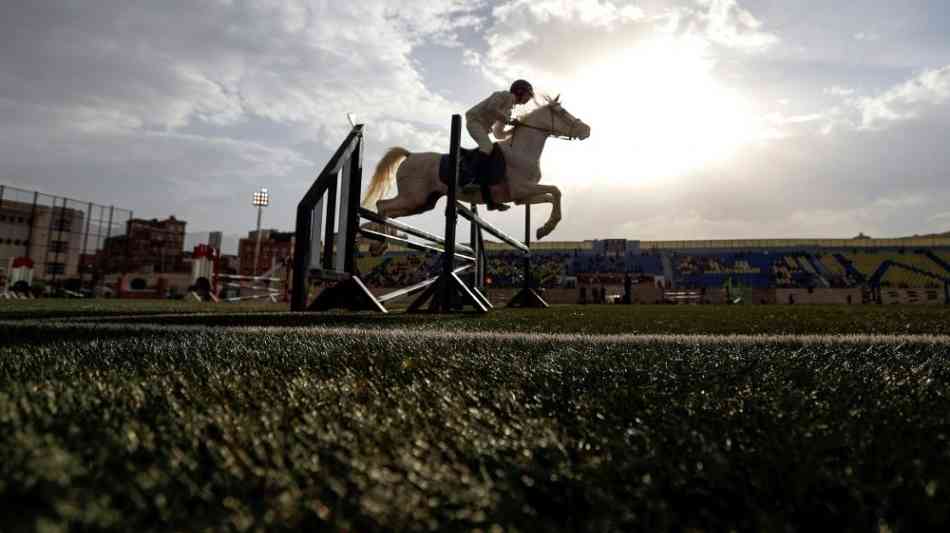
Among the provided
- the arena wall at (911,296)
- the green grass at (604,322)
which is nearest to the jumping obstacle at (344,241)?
the green grass at (604,322)

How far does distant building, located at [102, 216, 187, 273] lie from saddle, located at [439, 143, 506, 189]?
3373 cm

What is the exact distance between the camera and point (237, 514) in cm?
35

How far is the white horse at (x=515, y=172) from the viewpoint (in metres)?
5.00

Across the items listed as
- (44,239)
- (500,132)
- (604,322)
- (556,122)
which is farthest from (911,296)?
(44,239)

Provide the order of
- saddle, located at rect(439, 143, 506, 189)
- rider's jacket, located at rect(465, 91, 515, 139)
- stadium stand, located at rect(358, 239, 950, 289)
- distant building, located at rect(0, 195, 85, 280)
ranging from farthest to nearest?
distant building, located at rect(0, 195, 85, 280), stadium stand, located at rect(358, 239, 950, 289), saddle, located at rect(439, 143, 506, 189), rider's jacket, located at rect(465, 91, 515, 139)

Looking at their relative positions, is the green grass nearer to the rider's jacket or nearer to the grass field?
the grass field

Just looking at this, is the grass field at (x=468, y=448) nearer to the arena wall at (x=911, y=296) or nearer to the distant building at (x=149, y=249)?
the arena wall at (x=911, y=296)

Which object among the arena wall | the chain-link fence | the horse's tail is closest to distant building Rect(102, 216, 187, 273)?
the chain-link fence

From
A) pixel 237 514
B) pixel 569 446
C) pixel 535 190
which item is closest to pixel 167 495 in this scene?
pixel 237 514

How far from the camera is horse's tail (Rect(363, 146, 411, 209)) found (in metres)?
5.39

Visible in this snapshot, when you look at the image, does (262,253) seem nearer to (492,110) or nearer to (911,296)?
(911,296)

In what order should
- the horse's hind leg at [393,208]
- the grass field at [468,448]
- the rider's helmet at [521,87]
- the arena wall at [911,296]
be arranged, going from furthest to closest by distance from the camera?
1. the arena wall at [911,296]
2. the horse's hind leg at [393,208]
3. the rider's helmet at [521,87]
4. the grass field at [468,448]

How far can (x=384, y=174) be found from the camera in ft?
17.8

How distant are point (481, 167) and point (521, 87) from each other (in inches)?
33.0
